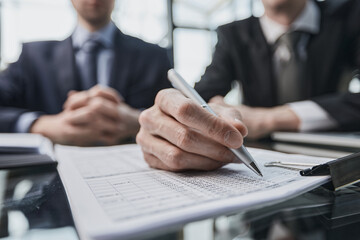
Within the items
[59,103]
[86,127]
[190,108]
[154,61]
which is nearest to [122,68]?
[154,61]

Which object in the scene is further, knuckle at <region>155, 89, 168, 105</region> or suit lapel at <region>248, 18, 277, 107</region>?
suit lapel at <region>248, 18, 277, 107</region>

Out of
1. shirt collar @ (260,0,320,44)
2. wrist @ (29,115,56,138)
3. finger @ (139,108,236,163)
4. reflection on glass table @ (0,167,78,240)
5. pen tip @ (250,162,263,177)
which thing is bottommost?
wrist @ (29,115,56,138)

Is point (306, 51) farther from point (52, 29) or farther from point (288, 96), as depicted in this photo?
point (52, 29)

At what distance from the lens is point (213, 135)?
24 centimetres

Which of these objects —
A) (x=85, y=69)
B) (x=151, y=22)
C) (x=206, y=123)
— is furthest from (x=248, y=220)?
(x=151, y=22)

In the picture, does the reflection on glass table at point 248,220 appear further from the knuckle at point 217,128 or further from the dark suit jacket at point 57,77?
the dark suit jacket at point 57,77

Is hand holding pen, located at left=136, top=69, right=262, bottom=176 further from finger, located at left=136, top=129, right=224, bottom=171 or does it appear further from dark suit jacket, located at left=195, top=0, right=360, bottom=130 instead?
dark suit jacket, located at left=195, top=0, right=360, bottom=130

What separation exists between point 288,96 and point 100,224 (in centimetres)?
90

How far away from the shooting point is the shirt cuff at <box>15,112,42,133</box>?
647mm

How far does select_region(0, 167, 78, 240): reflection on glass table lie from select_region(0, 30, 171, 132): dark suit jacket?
1.97ft

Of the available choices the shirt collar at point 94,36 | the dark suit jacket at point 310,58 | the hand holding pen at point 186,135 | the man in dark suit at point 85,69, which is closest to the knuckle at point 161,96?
the hand holding pen at point 186,135

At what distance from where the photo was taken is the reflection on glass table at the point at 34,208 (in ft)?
0.51

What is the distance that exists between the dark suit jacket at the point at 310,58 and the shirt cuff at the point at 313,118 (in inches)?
9.5

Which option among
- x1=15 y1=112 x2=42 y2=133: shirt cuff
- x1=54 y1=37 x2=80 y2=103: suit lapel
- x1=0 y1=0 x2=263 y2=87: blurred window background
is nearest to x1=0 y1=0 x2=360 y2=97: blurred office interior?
x1=0 y1=0 x2=263 y2=87: blurred window background
